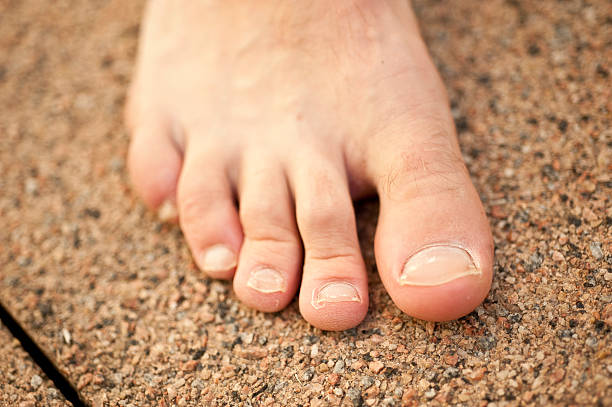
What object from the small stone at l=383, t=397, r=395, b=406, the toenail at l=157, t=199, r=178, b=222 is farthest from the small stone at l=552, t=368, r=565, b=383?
the toenail at l=157, t=199, r=178, b=222

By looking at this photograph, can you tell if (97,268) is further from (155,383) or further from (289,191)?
(289,191)

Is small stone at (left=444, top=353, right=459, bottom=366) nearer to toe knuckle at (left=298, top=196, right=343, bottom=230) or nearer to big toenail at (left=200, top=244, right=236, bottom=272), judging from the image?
toe knuckle at (left=298, top=196, right=343, bottom=230)

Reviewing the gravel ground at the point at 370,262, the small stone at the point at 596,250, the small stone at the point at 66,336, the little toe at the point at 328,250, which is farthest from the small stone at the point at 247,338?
the small stone at the point at 596,250

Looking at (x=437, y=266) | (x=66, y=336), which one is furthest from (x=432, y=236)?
(x=66, y=336)

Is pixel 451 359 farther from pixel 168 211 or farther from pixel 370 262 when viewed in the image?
pixel 168 211

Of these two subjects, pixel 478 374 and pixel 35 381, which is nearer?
pixel 478 374

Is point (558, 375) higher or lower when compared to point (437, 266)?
lower
